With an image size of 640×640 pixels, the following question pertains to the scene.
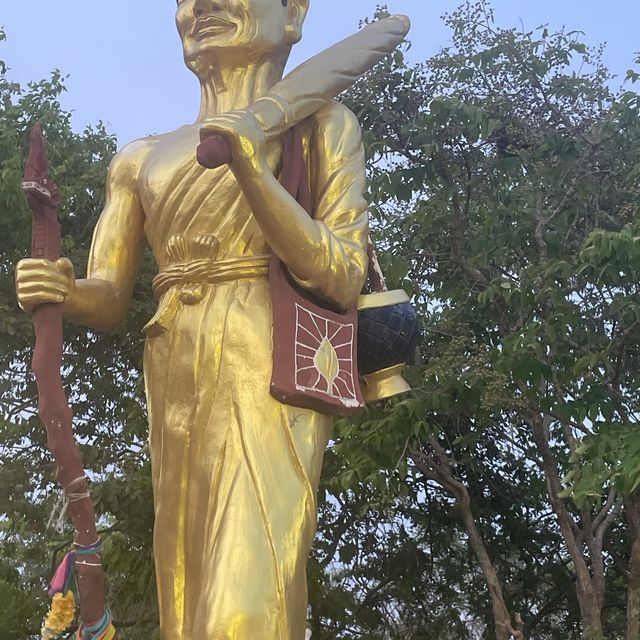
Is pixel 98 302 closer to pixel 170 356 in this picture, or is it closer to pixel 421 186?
pixel 170 356

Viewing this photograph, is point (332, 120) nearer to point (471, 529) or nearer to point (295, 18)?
point (295, 18)

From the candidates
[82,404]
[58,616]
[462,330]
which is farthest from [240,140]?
[82,404]

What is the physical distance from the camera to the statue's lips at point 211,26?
343cm

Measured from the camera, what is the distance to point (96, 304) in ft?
10.8

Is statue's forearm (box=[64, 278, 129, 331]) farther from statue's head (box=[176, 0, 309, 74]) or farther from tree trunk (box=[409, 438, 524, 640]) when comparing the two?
tree trunk (box=[409, 438, 524, 640])

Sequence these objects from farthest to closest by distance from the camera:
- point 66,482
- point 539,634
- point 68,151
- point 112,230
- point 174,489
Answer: point 539,634, point 68,151, point 112,230, point 174,489, point 66,482

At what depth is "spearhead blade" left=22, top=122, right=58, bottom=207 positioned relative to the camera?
118 inches

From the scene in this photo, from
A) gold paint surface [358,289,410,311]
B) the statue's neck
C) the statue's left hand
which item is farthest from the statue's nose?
gold paint surface [358,289,410,311]

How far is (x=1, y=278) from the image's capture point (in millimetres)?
8594

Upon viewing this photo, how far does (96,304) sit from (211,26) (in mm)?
1022

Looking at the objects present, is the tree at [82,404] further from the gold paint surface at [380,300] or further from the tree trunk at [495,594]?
the gold paint surface at [380,300]

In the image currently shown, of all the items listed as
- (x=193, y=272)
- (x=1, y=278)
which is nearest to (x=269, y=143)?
(x=193, y=272)

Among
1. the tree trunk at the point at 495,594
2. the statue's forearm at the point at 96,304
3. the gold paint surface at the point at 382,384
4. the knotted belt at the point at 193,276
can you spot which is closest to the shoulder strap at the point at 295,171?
the knotted belt at the point at 193,276

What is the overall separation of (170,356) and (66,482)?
1.73ft
